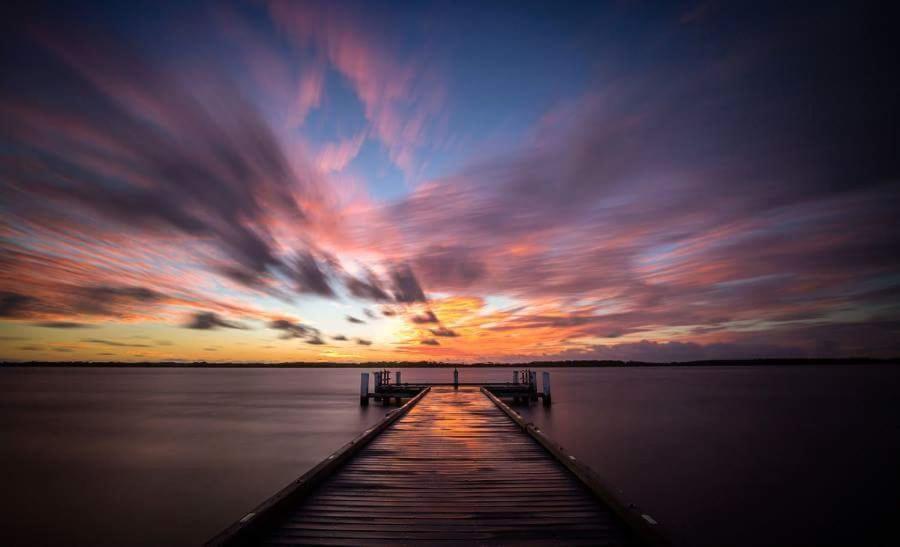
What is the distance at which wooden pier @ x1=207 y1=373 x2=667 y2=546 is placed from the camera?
4.49 meters

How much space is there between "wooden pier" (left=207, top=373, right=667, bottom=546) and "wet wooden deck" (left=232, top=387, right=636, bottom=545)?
12 mm

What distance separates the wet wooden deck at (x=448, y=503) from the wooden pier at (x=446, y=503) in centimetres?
1

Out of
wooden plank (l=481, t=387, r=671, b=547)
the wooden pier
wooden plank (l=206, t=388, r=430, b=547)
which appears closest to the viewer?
wooden plank (l=206, t=388, r=430, b=547)

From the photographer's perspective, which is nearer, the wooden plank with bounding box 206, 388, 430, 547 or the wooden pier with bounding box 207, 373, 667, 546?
the wooden plank with bounding box 206, 388, 430, 547

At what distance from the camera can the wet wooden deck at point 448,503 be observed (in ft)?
14.9

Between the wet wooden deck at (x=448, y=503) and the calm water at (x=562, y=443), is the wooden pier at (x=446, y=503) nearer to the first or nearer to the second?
the wet wooden deck at (x=448, y=503)

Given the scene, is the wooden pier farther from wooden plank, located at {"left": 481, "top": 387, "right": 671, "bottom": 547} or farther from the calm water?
the calm water

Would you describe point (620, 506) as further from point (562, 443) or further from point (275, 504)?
point (562, 443)

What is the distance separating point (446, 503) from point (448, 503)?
0.03 m

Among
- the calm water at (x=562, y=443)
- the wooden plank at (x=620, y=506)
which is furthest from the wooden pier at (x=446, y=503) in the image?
the calm water at (x=562, y=443)

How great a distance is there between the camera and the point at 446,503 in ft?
18.0

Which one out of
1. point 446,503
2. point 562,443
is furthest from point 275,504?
point 562,443

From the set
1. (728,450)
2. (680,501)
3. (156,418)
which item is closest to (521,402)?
(728,450)

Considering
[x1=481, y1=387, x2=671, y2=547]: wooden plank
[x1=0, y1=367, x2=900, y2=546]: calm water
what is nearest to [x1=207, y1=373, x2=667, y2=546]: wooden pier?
[x1=481, y1=387, x2=671, y2=547]: wooden plank
